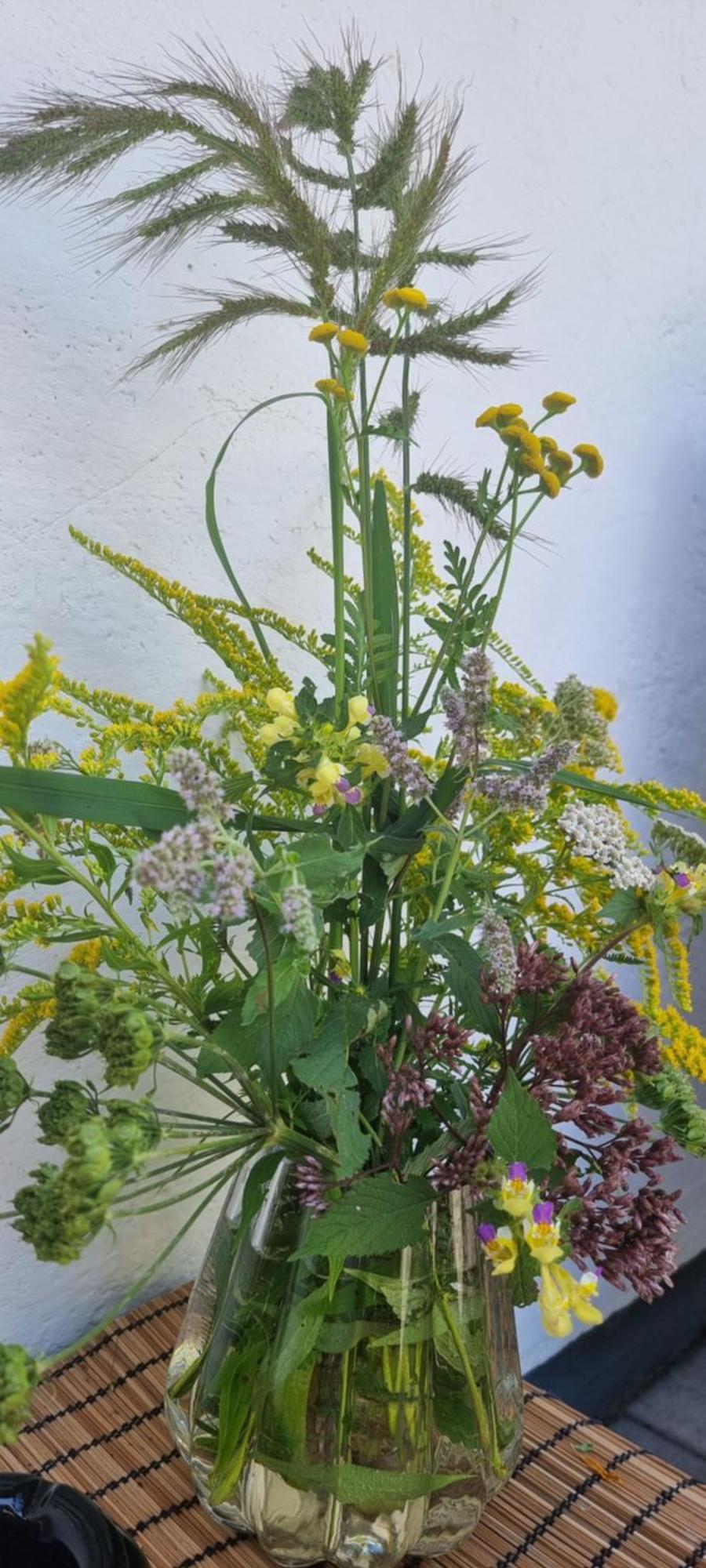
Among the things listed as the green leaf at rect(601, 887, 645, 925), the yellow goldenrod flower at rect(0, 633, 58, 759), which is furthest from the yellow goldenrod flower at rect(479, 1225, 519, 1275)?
the yellow goldenrod flower at rect(0, 633, 58, 759)

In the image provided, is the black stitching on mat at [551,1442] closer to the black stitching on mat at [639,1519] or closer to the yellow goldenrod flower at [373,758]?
the black stitching on mat at [639,1519]

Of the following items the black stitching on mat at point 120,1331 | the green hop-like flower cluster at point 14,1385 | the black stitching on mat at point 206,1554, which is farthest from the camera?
the black stitching on mat at point 120,1331

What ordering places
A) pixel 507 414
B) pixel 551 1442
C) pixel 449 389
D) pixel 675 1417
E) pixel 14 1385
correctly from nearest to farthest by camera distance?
1. pixel 14 1385
2. pixel 507 414
3. pixel 551 1442
4. pixel 449 389
5. pixel 675 1417

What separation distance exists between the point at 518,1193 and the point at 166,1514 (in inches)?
11.0

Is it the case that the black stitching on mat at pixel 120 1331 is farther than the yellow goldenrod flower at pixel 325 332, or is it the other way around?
the black stitching on mat at pixel 120 1331

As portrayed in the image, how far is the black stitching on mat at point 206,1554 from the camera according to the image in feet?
1.77

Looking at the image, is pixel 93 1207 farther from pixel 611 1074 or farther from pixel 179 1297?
pixel 179 1297

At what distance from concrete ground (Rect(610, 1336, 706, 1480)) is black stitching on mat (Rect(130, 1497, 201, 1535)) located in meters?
0.85

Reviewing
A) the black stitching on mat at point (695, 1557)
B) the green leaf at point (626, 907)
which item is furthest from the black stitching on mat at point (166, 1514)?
the green leaf at point (626, 907)

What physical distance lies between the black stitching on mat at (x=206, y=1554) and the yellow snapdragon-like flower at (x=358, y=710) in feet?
1.24

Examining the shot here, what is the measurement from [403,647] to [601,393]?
1.91 ft

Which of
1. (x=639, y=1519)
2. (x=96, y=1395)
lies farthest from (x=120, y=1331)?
(x=639, y=1519)

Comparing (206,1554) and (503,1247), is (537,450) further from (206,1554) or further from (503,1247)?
(206,1554)

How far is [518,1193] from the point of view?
417mm
